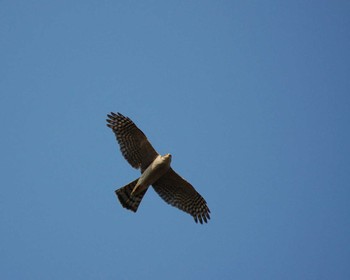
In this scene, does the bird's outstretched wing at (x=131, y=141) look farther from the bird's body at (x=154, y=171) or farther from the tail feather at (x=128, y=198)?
the tail feather at (x=128, y=198)

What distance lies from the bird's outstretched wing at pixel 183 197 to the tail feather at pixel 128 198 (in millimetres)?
699

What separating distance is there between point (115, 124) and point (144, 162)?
1.30 metres

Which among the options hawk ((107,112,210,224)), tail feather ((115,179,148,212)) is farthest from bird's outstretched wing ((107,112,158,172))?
tail feather ((115,179,148,212))

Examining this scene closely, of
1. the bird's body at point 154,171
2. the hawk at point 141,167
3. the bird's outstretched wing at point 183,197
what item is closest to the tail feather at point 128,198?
the hawk at point 141,167

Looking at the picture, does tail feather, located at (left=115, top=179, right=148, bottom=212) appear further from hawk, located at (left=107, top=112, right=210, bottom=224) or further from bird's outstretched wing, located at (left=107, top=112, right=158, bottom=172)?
bird's outstretched wing, located at (left=107, top=112, right=158, bottom=172)

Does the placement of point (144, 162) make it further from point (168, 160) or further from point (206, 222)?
point (206, 222)

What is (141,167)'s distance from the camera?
15633 mm

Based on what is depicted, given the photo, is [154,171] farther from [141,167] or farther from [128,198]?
[128,198]

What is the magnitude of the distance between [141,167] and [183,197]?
5.30 feet

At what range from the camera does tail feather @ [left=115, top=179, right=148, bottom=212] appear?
15797 millimetres

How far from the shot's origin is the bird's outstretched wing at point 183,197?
16.2 m

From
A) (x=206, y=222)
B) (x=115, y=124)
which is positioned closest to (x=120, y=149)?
(x=115, y=124)

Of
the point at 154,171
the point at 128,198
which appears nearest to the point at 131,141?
the point at 154,171

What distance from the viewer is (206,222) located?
16.4 meters
